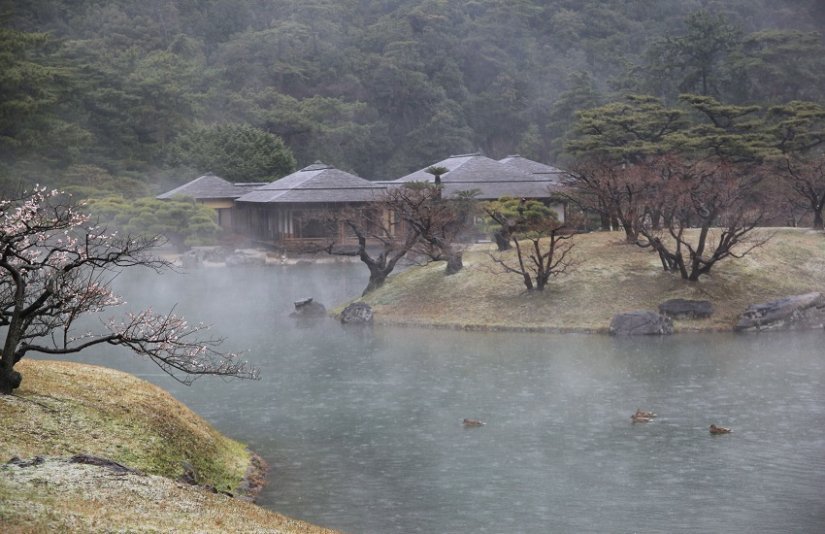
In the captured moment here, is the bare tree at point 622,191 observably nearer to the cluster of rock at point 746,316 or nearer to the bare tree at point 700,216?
the bare tree at point 700,216

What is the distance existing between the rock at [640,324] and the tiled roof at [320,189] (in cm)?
2059

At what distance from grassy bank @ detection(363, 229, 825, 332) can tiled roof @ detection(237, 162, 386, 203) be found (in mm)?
15031

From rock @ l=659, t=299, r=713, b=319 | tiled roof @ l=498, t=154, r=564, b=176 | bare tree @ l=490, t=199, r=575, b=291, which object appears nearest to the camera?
rock @ l=659, t=299, r=713, b=319

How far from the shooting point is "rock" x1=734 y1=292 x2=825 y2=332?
29.7 meters

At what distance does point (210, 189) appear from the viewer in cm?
5650

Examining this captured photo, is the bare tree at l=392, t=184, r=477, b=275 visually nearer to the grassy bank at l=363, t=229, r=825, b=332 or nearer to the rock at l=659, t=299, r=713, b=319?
the grassy bank at l=363, t=229, r=825, b=332

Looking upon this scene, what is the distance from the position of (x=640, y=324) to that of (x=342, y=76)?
5038 centimetres

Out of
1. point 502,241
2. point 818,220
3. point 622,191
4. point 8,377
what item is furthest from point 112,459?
point 818,220

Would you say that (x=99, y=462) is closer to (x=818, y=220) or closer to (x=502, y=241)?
(x=502, y=241)

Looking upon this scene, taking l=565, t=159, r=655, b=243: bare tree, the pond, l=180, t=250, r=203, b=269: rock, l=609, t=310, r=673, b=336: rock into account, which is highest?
l=565, t=159, r=655, b=243: bare tree

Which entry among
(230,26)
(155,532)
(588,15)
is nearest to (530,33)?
(588,15)

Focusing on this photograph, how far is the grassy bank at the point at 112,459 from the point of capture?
10766mm

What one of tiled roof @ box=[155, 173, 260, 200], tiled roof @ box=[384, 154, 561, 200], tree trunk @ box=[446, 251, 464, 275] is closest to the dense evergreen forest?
tiled roof @ box=[155, 173, 260, 200]

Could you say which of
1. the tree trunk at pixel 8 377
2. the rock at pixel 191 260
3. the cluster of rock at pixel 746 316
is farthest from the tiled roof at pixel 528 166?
the tree trunk at pixel 8 377
